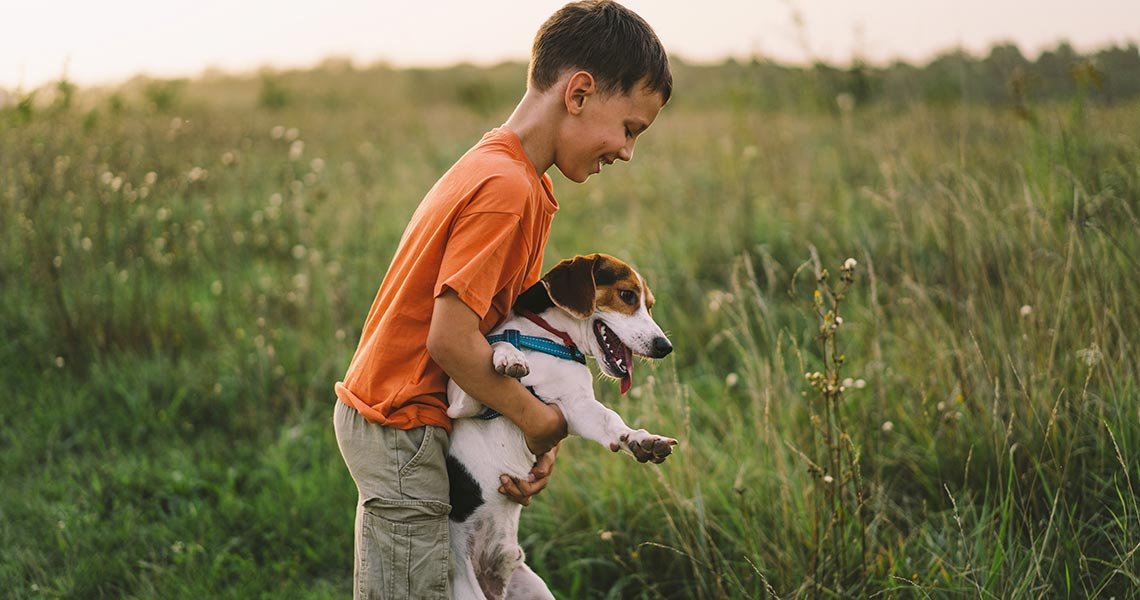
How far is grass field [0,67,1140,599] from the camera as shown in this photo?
3189 millimetres

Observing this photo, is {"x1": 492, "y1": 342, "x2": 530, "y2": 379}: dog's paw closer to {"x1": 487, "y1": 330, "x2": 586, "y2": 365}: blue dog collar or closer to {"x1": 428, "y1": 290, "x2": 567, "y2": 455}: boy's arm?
{"x1": 428, "y1": 290, "x2": 567, "y2": 455}: boy's arm

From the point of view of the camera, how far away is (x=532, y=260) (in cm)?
246

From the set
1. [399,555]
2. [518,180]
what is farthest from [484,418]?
[518,180]

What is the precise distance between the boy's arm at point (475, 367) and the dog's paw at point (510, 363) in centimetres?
2

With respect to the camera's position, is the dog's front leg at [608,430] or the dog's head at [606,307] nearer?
the dog's front leg at [608,430]

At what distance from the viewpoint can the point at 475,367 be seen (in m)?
2.10

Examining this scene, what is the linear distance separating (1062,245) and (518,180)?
2.73 m

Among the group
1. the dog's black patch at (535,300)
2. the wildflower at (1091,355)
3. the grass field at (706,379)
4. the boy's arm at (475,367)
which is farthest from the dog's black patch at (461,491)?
the wildflower at (1091,355)

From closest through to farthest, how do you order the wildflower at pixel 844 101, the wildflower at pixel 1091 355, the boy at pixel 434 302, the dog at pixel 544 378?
1. the boy at pixel 434 302
2. the dog at pixel 544 378
3. the wildflower at pixel 1091 355
4. the wildflower at pixel 844 101

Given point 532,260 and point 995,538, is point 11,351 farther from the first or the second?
point 995,538

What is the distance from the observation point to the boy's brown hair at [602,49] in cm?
226

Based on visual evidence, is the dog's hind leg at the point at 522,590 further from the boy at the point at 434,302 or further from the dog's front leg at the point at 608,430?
the dog's front leg at the point at 608,430

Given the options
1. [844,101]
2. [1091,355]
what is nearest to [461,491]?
[1091,355]

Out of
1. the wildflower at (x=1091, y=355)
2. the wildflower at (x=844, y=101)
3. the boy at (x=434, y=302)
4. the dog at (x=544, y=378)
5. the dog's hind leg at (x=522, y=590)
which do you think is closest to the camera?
the boy at (x=434, y=302)
